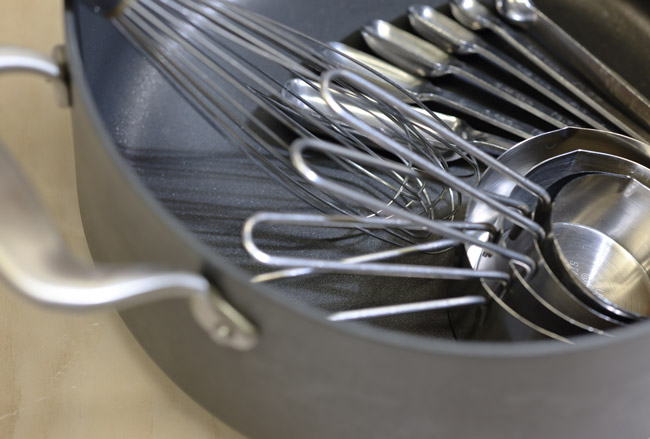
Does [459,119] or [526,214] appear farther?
[459,119]

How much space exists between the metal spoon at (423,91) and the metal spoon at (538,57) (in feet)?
0.16

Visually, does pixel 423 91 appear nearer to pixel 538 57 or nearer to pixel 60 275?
pixel 538 57

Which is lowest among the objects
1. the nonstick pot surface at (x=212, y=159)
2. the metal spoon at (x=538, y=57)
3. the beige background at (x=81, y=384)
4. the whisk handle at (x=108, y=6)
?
the beige background at (x=81, y=384)

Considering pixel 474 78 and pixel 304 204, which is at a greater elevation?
pixel 474 78

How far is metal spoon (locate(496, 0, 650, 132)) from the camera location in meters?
0.62

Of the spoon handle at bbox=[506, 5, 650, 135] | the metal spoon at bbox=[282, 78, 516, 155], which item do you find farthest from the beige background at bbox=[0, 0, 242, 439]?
the spoon handle at bbox=[506, 5, 650, 135]

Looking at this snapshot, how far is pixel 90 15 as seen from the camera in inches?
19.7

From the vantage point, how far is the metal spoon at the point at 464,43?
64cm

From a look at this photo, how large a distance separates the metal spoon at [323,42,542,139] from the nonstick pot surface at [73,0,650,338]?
4 cm

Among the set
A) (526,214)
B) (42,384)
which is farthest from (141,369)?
(526,214)

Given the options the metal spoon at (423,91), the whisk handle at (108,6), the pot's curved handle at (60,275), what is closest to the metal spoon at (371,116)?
the metal spoon at (423,91)

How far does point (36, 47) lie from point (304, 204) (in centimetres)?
27

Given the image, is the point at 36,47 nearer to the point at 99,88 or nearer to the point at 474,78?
the point at 99,88

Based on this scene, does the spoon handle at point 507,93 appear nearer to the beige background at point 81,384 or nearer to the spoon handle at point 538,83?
the spoon handle at point 538,83
